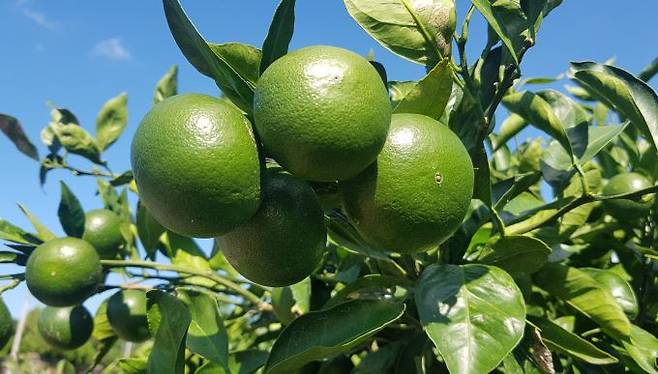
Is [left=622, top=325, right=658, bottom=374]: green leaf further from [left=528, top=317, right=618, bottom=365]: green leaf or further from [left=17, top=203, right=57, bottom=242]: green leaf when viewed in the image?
[left=17, top=203, right=57, bottom=242]: green leaf

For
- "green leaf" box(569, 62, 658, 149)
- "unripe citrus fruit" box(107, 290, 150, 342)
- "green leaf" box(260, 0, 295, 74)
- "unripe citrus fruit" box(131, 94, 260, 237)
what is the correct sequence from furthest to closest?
Answer: "unripe citrus fruit" box(107, 290, 150, 342) < "green leaf" box(569, 62, 658, 149) < "green leaf" box(260, 0, 295, 74) < "unripe citrus fruit" box(131, 94, 260, 237)

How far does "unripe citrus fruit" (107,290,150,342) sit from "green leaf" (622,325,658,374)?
1105mm

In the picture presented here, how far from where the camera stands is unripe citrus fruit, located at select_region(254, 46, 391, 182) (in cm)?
70

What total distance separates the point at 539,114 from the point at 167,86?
1.03 metres

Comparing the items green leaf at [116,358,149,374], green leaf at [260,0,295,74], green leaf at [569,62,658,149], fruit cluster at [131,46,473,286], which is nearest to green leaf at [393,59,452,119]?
fruit cluster at [131,46,473,286]

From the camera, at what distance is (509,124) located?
1678 millimetres

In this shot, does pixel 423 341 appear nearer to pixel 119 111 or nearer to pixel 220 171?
pixel 220 171

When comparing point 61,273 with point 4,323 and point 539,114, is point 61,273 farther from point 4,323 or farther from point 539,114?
point 539,114

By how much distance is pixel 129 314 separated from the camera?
1.59 m

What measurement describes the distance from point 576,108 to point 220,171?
33.8 inches

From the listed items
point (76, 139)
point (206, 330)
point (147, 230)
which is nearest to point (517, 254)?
point (206, 330)

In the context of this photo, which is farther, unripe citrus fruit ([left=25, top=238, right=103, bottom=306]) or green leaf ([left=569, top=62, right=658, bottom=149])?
unripe citrus fruit ([left=25, top=238, right=103, bottom=306])

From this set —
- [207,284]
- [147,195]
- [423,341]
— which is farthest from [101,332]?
[147,195]

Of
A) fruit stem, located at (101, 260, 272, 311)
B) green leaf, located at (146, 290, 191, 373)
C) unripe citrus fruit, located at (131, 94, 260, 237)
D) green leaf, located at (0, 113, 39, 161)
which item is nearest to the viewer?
unripe citrus fruit, located at (131, 94, 260, 237)
